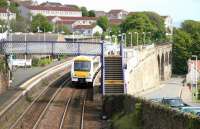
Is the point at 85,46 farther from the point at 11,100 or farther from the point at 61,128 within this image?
the point at 61,128

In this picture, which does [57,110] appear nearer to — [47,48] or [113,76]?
[113,76]

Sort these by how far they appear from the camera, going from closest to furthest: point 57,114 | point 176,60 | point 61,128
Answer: point 61,128 < point 57,114 < point 176,60

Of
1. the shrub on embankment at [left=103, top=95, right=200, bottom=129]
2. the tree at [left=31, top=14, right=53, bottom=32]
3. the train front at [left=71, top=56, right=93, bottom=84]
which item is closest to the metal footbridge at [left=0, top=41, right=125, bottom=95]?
the train front at [left=71, top=56, right=93, bottom=84]

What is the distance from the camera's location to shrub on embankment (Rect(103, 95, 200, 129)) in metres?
19.0

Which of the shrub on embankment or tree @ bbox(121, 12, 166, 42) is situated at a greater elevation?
tree @ bbox(121, 12, 166, 42)

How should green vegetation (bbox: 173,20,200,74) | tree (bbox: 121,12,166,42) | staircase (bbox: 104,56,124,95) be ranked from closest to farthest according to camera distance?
staircase (bbox: 104,56,124,95)
green vegetation (bbox: 173,20,200,74)
tree (bbox: 121,12,166,42)

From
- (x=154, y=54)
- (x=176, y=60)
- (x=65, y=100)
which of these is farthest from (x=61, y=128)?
(x=176, y=60)

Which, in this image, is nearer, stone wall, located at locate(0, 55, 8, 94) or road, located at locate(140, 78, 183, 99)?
stone wall, located at locate(0, 55, 8, 94)

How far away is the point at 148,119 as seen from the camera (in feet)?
79.8

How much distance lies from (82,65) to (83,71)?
0.61 metres

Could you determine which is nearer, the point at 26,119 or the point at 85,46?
the point at 26,119

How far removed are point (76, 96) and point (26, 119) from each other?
39.7 ft

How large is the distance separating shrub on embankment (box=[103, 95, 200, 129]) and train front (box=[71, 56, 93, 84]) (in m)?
13.0

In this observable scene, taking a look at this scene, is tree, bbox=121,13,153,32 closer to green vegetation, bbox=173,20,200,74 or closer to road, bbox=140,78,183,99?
green vegetation, bbox=173,20,200,74
